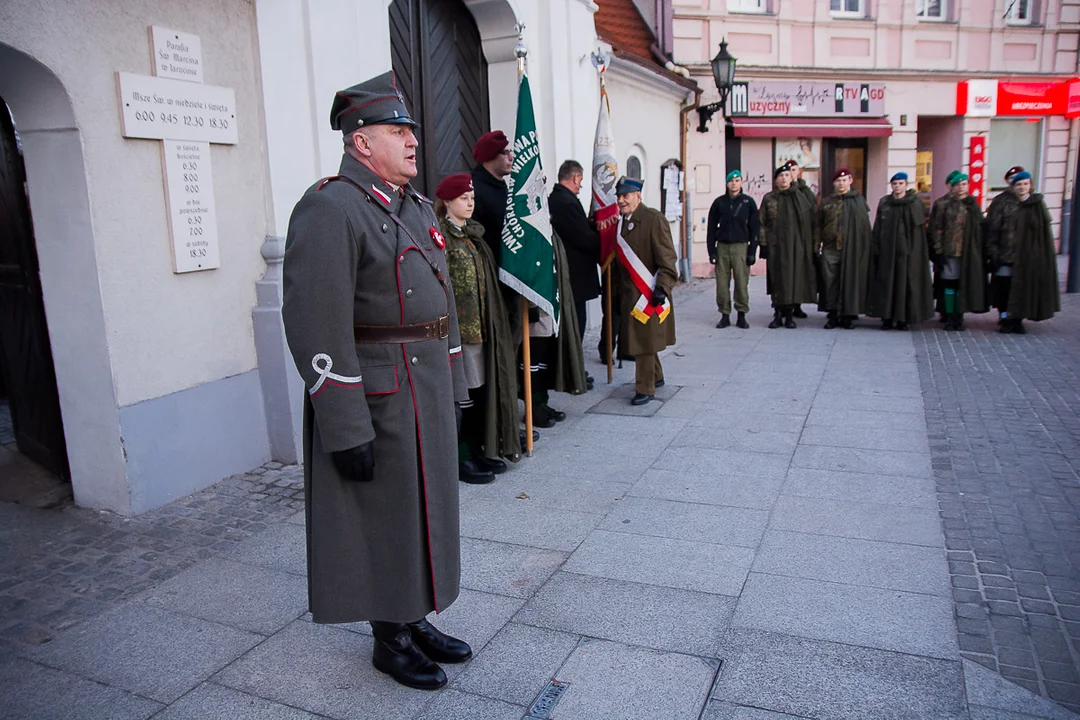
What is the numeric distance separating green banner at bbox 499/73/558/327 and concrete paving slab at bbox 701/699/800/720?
10.7 ft

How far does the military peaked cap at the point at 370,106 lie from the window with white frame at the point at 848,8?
1753cm

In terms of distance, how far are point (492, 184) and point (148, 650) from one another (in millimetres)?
3547

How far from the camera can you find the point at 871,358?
29.3 ft

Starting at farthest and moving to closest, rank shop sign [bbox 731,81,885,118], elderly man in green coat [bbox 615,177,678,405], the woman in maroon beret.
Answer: shop sign [bbox 731,81,885,118] < elderly man in green coat [bbox 615,177,678,405] < the woman in maroon beret

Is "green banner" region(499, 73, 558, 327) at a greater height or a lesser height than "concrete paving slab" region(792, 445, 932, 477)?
greater

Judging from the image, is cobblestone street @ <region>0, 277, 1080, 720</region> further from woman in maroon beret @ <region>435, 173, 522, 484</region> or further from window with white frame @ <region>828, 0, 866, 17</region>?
window with white frame @ <region>828, 0, 866, 17</region>

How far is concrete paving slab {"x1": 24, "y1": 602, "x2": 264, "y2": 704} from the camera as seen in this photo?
3.21 m

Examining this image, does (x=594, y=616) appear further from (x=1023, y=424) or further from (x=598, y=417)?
(x=1023, y=424)

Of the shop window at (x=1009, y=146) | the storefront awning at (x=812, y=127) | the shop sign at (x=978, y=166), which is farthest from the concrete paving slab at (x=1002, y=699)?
the shop window at (x=1009, y=146)

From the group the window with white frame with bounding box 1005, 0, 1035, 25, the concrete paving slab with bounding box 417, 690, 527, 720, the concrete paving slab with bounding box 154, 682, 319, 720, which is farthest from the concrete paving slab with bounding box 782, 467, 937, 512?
the window with white frame with bounding box 1005, 0, 1035, 25

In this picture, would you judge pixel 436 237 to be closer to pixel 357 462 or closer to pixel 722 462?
pixel 357 462

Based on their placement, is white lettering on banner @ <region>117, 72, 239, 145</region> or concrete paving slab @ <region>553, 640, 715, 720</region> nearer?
concrete paving slab @ <region>553, 640, 715, 720</region>

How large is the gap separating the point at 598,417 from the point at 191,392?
310cm

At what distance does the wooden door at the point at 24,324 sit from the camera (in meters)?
5.22
